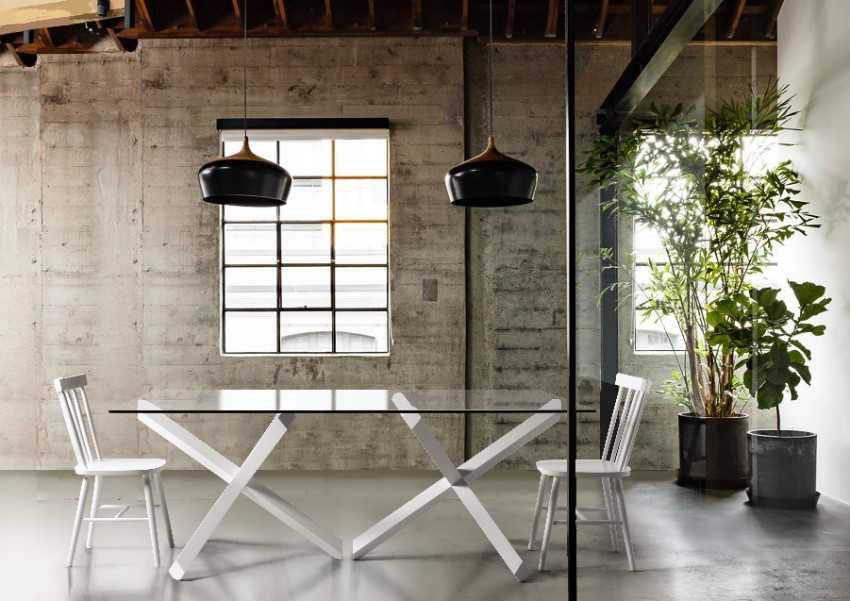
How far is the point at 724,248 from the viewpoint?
210cm

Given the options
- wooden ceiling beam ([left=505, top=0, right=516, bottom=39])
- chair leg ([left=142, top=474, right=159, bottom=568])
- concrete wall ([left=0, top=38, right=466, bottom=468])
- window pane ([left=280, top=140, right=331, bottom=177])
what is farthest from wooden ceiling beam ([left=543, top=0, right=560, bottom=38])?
chair leg ([left=142, top=474, right=159, bottom=568])

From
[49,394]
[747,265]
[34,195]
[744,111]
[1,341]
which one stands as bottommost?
[49,394]

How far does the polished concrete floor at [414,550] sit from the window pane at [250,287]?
1435mm

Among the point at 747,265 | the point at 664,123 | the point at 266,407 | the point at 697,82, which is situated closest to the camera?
the point at 747,265

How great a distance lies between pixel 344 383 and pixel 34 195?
3.12 metres

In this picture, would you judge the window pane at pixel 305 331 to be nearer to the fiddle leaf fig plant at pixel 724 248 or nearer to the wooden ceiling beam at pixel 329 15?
the wooden ceiling beam at pixel 329 15

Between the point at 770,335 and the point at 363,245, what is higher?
the point at 363,245

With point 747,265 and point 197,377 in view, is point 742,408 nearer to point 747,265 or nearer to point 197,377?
point 747,265

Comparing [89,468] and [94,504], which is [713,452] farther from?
[94,504]

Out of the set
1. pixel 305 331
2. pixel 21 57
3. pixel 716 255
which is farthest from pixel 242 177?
pixel 21 57

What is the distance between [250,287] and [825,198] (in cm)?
517

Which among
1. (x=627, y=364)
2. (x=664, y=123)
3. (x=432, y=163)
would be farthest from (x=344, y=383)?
(x=664, y=123)

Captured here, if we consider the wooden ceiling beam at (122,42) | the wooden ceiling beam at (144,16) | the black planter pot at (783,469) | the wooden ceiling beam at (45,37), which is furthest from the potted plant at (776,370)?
the wooden ceiling beam at (45,37)

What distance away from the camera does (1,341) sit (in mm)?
6367
